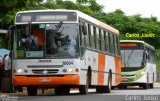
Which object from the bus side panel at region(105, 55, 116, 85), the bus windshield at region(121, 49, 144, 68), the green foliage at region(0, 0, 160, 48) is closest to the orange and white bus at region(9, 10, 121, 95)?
the bus side panel at region(105, 55, 116, 85)

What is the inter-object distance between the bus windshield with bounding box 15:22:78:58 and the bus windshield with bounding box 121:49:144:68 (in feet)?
51.5

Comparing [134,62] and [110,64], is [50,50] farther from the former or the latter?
[134,62]

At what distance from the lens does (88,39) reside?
90.5ft

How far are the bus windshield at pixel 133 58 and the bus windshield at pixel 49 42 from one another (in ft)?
51.5

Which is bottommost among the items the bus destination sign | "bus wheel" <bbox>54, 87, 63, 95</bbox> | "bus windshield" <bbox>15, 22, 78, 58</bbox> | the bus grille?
"bus wheel" <bbox>54, 87, 63, 95</bbox>

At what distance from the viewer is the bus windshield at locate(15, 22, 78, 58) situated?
25.7 metres

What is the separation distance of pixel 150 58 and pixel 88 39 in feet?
59.8

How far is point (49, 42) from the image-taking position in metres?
25.7

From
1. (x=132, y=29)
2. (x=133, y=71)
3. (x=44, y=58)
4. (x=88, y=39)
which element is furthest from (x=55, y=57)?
(x=132, y=29)

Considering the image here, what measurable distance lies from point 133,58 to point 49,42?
53.1ft

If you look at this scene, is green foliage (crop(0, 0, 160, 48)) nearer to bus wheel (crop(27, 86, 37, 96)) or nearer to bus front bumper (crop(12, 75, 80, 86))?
bus wheel (crop(27, 86, 37, 96))

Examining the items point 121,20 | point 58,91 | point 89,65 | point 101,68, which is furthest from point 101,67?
point 121,20

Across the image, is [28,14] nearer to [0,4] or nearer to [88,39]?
[0,4]

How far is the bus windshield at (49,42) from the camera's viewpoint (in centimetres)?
2566
